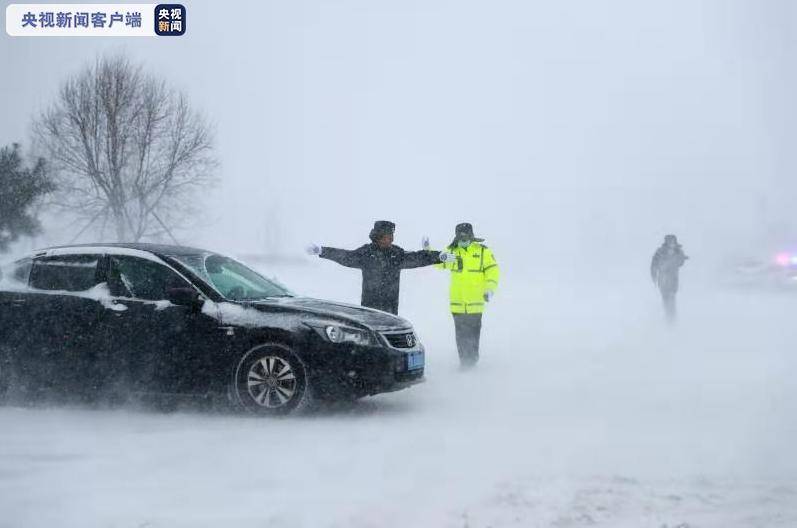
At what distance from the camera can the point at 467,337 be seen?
10969 mm

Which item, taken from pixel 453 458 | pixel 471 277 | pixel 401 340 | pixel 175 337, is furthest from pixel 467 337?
pixel 453 458

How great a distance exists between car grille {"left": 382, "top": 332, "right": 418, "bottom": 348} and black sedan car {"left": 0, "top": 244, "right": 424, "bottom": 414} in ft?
0.05

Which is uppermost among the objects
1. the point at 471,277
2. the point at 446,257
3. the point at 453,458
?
the point at 446,257

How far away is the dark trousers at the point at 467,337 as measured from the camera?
10.9 meters

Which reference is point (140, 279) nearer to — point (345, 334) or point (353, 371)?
point (345, 334)

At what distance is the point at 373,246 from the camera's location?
9.70 meters

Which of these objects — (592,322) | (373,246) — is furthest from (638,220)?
(373,246)

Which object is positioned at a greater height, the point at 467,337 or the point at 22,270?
the point at 22,270

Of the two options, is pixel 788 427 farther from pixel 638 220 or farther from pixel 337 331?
pixel 638 220

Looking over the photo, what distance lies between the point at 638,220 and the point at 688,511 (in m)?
150

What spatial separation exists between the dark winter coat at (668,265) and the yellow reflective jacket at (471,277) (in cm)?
715

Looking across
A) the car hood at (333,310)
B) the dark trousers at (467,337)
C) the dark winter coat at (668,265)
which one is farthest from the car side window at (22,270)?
the dark winter coat at (668,265)

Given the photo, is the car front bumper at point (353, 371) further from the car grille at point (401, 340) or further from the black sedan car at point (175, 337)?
the car grille at point (401, 340)

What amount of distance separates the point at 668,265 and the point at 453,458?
12.3 m
